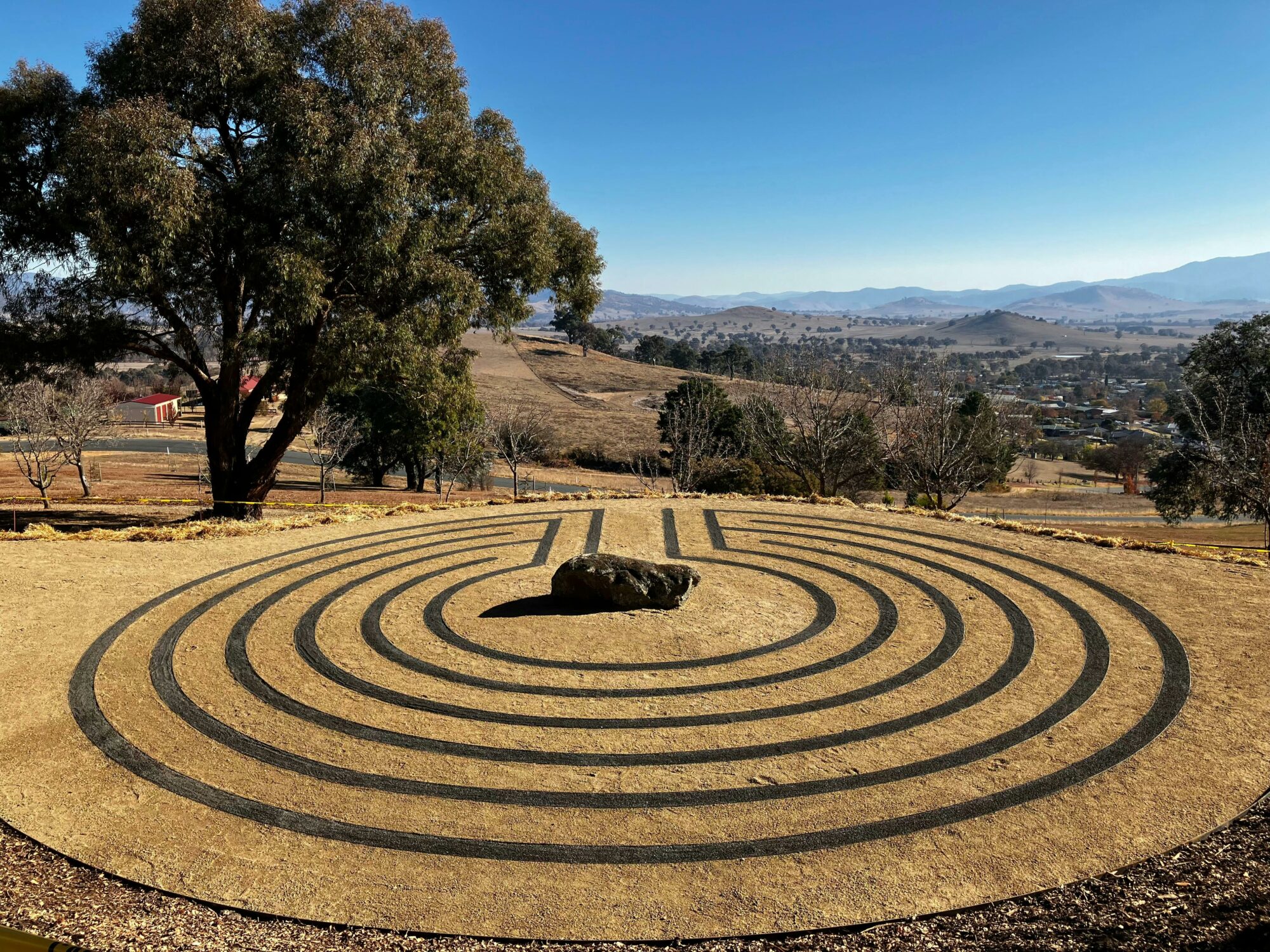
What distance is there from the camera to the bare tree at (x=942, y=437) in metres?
42.2

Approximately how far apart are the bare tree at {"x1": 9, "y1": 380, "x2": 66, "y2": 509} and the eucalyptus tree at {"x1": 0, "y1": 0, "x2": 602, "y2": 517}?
57.4ft

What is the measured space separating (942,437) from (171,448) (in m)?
69.1

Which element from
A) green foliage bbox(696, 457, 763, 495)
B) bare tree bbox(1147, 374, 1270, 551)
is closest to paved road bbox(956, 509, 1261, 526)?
bare tree bbox(1147, 374, 1270, 551)

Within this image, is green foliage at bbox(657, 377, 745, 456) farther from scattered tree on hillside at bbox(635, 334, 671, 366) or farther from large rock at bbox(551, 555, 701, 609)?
scattered tree on hillside at bbox(635, 334, 671, 366)

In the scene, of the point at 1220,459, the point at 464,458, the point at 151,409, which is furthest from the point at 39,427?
the point at 151,409

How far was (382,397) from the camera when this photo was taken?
5394cm

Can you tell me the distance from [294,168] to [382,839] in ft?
64.5

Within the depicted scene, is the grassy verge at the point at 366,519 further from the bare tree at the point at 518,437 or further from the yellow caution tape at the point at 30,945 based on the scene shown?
the yellow caution tape at the point at 30,945

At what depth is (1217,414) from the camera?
1866 inches

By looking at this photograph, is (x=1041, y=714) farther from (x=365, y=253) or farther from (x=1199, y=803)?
(x=365, y=253)

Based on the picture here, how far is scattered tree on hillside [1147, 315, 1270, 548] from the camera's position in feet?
139

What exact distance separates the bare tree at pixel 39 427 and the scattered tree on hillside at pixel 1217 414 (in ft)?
192

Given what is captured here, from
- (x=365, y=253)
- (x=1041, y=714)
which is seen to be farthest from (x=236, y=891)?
(x=365, y=253)

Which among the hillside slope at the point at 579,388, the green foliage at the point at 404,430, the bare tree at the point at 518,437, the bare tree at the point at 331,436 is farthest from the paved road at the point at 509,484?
the hillside slope at the point at 579,388
